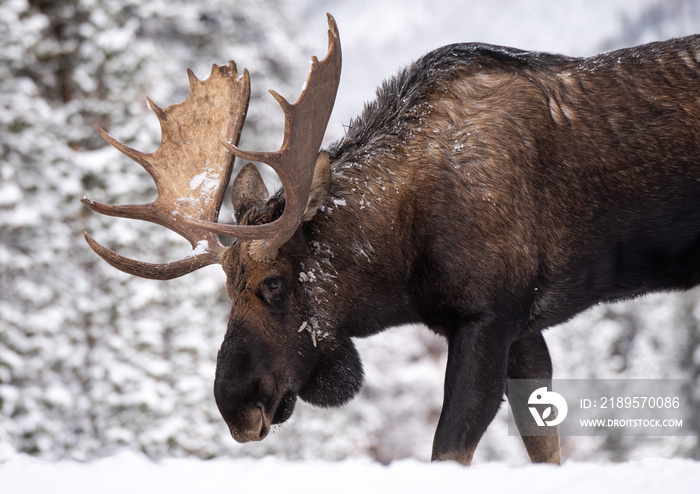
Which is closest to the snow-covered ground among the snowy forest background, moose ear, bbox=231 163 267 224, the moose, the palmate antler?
the moose

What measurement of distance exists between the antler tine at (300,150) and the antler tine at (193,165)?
1.86ft

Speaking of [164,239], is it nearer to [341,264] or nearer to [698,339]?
[341,264]

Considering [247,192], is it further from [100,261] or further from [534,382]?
[100,261]

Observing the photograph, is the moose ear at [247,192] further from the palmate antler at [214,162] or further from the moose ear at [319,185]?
the moose ear at [319,185]

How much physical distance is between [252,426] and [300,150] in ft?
4.02

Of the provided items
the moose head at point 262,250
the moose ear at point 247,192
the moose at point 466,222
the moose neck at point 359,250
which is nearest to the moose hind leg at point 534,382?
the moose at point 466,222

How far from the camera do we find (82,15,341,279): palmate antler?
11.1ft

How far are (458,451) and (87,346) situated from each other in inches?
363

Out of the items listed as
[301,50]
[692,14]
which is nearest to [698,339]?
[301,50]

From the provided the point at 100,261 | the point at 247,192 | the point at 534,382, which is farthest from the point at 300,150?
the point at 100,261

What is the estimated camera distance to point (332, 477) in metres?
3.15

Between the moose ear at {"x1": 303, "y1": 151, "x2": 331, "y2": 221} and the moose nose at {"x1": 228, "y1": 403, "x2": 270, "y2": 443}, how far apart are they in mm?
909

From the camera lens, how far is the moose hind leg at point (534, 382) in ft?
12.6

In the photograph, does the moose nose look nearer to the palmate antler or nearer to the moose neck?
the moose neck
